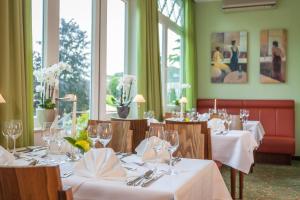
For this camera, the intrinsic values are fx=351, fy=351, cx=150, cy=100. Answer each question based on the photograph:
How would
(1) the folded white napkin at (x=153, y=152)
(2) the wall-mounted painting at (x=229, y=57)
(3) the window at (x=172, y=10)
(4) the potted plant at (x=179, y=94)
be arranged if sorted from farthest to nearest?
(2) the wall-mounted painting at (x=229, y=57) → (4) the potted plant at (x=179, y=94) → (3) the window at (x=172, y=10) → (1) the folded white napkin at (x=153, y=152)

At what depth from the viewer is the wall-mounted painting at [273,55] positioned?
23.0 feet

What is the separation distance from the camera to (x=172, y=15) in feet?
21.9

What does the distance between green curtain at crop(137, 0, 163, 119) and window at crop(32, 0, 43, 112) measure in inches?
69.7

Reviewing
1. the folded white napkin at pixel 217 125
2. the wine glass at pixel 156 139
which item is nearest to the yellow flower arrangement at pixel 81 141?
the wine glass at pixel 156 139

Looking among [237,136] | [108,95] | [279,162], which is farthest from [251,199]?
[279,162]

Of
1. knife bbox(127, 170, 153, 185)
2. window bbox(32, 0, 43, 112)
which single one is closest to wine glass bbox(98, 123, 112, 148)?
knife bbox(127, 170, 153, 185)

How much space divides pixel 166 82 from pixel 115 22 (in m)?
2.01

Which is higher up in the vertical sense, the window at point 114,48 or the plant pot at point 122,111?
the window at point 114,48

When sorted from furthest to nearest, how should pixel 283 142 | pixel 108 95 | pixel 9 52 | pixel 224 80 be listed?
pixel 224 80 < pixel 283 142 < pixel 108 95 < pixel 9 52

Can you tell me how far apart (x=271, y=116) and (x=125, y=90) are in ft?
12.0

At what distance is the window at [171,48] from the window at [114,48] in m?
1.32

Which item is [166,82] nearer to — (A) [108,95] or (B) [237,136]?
(A) [108,95]

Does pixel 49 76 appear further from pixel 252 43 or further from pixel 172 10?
pixel 252 43

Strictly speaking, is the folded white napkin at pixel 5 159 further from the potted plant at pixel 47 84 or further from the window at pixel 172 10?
the window at pixel 172 10
